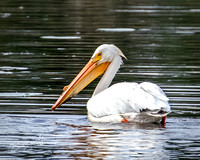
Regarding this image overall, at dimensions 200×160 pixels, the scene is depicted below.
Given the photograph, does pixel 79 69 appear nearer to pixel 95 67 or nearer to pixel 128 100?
pixel 95 67

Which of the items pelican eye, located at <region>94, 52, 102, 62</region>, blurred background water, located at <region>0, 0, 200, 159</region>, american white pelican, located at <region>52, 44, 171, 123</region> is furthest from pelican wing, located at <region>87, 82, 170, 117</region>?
pelican eye, located at <region>94, 52, 102, 62</region>

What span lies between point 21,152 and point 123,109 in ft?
6.20

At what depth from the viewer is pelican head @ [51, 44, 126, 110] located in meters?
10.0

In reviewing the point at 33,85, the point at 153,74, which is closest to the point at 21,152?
the point at 33,85

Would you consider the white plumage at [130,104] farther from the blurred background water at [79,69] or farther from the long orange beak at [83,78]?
the long orange beak at [83,78]

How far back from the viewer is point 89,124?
30.0ft

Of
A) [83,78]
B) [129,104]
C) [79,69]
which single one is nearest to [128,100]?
[129,104]

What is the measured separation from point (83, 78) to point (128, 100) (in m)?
1.54

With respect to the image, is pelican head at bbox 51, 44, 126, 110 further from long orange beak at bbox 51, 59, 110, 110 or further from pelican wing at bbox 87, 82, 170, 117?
pelican wing at bbox 87, 82, 170, 117

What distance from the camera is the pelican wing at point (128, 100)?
855cm

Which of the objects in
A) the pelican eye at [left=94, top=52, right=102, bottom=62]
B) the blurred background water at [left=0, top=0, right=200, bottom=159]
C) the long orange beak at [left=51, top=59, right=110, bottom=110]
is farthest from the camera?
the pelican eye at [left=94, top=52, right=102, bottom=62]

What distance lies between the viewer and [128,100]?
8.77 m

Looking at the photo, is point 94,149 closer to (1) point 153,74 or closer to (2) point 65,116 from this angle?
(2) point 65,116

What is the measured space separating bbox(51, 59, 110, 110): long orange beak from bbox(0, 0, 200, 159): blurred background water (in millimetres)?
261
